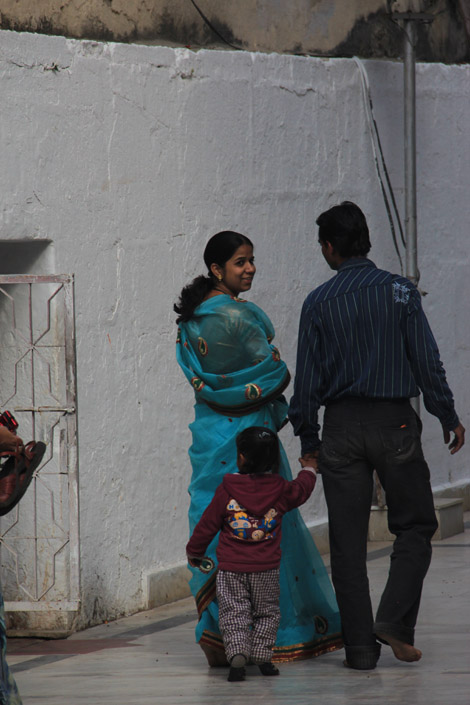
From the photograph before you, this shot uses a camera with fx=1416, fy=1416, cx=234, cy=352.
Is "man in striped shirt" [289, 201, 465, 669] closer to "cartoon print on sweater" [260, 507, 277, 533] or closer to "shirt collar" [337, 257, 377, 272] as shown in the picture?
"shirt collar" [337, 257, 377, 272]

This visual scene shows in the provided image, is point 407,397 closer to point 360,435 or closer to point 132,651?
point 360,435

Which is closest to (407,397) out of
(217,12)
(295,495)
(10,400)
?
(295,495)

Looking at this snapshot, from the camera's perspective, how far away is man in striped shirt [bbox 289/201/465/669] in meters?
5.54

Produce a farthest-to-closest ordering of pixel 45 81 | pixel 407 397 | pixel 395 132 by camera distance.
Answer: pixel 395 132, pixel 45 81, pixel 407 397

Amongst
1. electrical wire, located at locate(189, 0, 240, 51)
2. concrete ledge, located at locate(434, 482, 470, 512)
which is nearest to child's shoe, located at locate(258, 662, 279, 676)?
electrical wire, located at locate(189, 0, 240, 51)

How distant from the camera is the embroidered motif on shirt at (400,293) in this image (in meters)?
5.56

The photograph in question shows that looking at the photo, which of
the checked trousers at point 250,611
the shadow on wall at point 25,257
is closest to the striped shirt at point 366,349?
the checked trousers at point 250,611

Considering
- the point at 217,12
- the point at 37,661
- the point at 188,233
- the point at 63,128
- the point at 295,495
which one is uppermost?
the point at 217,12

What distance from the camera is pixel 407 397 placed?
18.3 feet

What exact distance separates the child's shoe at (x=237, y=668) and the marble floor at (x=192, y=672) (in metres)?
0.03

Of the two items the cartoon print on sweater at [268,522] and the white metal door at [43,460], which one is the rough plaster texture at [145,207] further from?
the cartoon print on sweater at [268,522]

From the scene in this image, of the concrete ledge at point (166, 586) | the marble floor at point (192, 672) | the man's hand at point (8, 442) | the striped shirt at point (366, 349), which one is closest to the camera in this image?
the man's hand at point (8, 442)

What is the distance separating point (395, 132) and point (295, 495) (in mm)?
4800

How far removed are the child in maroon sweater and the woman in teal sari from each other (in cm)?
20
